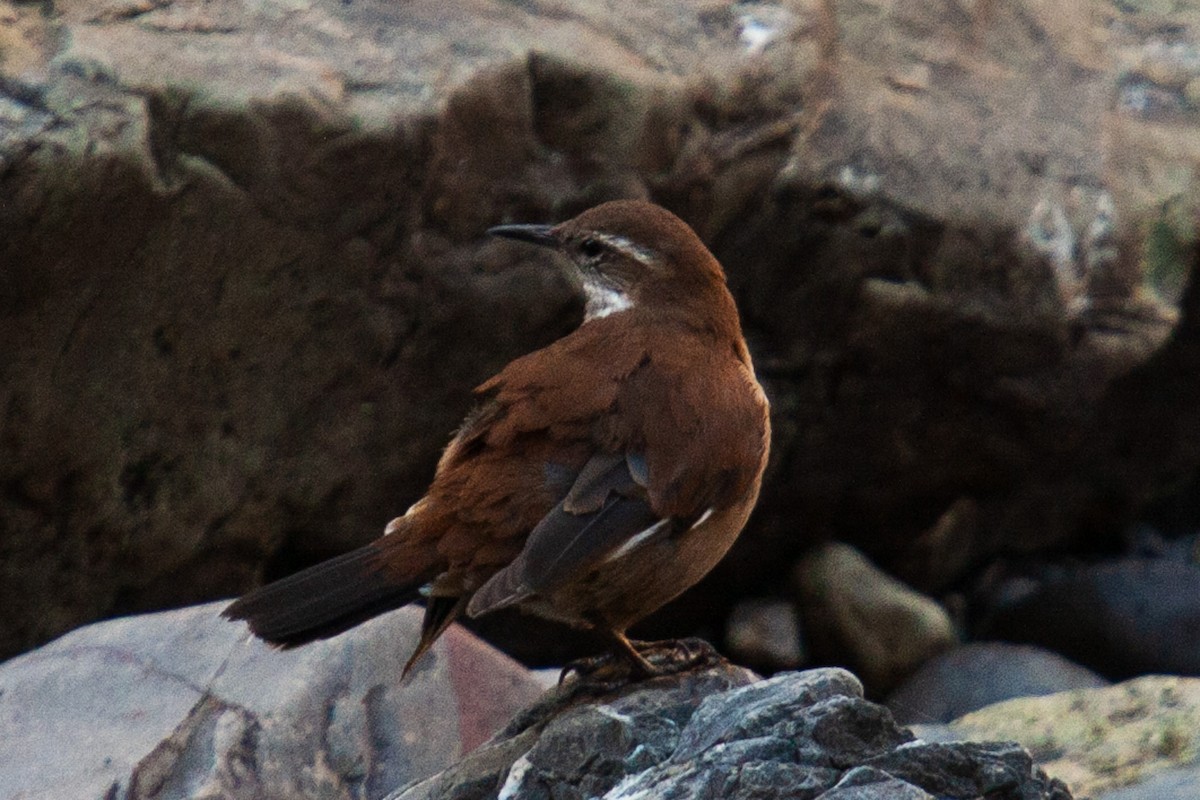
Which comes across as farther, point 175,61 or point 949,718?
point 949,718

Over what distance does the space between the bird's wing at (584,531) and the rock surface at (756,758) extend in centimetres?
34

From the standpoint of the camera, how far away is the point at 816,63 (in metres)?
7.91

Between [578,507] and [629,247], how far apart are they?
1.24 m

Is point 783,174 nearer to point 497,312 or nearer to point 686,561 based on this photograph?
point 497,312

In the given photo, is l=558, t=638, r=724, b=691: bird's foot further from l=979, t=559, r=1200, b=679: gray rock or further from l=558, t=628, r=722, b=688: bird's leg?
l=979, t=559, r=1200, b=679: gray rock

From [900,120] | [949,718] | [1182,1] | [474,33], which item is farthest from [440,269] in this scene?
[1182,1]

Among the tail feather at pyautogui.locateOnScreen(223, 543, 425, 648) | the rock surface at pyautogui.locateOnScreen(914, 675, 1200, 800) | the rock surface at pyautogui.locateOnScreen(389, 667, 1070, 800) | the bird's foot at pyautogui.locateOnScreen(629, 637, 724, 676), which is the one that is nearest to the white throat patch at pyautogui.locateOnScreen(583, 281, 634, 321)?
the bird's foot at pyautogui.locateOnScreen(629, 637, 724, 676)

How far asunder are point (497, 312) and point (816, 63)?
6.27 ft

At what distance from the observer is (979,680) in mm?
7977

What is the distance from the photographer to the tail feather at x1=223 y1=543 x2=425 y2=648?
15.1 feet

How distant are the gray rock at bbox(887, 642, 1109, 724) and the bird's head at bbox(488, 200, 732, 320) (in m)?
2.94

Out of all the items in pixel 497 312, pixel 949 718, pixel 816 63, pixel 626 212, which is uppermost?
pixel 626 212

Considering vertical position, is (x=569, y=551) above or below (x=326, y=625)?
above

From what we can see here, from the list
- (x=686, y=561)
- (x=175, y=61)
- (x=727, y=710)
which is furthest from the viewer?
(x=175, y=61)
